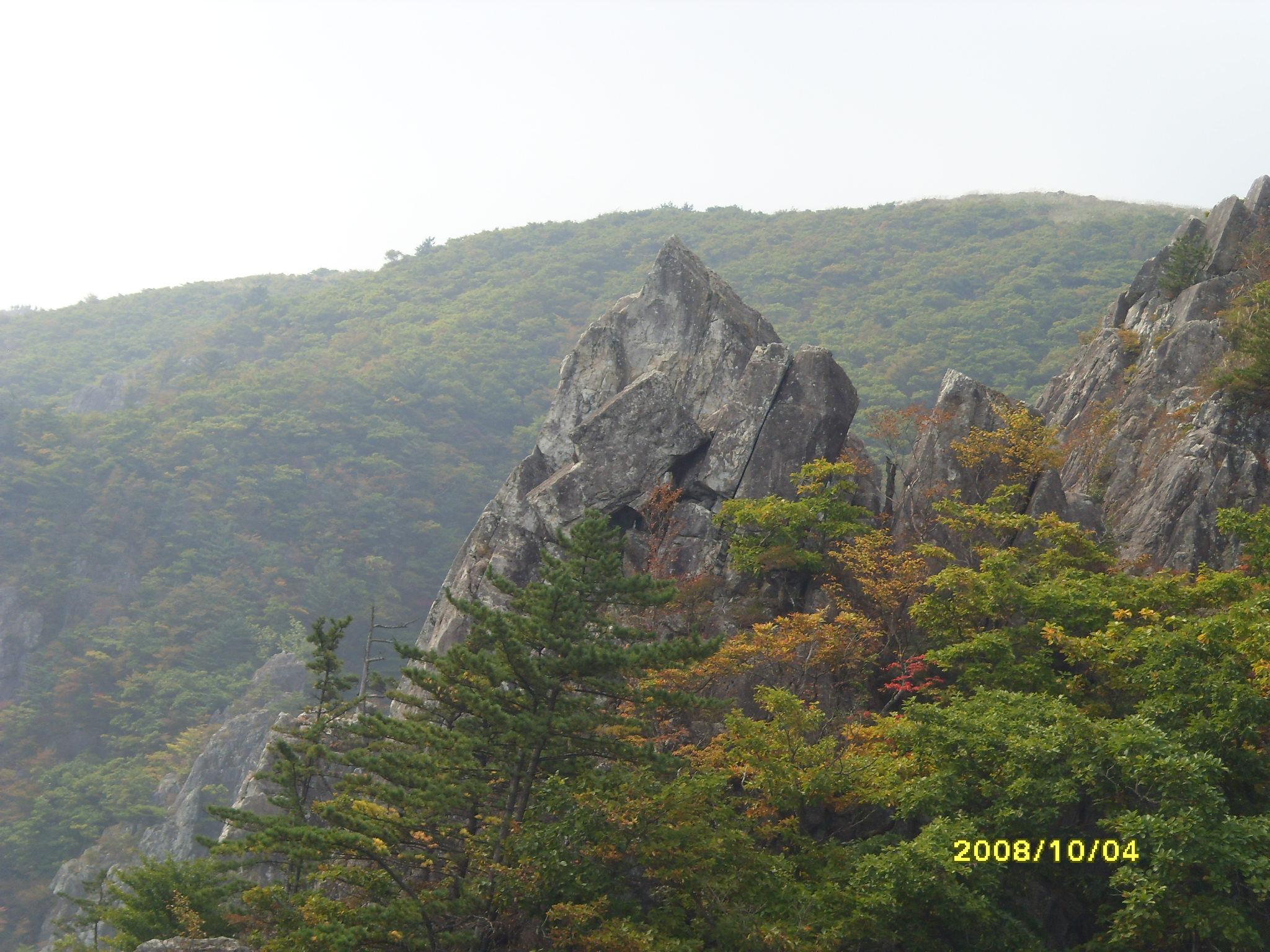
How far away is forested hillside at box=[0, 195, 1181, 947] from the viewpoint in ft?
171

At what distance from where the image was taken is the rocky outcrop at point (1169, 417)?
1941 cm

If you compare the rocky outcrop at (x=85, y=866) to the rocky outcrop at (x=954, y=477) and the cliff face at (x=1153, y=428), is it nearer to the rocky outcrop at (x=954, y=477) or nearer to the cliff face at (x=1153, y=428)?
the rocky outcrop at (x=954, y=477)

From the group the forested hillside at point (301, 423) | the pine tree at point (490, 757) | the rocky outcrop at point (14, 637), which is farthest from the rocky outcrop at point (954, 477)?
the rocky outcrop at point (14, 637)

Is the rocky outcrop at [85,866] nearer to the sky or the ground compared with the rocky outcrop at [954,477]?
nearer to the ground

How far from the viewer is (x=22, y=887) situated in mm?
44031

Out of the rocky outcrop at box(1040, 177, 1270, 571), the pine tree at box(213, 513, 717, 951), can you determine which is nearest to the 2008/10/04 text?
the pine tree at box(213, 513, 717, 951)

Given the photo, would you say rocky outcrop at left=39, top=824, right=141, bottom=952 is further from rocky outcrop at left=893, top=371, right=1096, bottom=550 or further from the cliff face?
the cliff face

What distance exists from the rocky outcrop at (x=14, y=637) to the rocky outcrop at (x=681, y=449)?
40.7m

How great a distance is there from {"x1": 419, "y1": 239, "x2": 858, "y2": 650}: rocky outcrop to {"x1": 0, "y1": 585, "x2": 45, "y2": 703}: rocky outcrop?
4070 cm

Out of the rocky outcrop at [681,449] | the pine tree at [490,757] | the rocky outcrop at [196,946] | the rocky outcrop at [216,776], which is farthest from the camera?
the rocky outcrop at [216,776]

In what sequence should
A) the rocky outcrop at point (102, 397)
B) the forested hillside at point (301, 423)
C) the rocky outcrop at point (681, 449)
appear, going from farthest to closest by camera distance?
the rocky outcrop at point (102, 397) → the forested hillside at point (301, 423) → the rocky outcrop at point (681, 449)

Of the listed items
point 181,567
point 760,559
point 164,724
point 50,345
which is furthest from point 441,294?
point 760,559

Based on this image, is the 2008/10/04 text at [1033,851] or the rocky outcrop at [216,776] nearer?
the 2008/10/04 text at [1033,851]

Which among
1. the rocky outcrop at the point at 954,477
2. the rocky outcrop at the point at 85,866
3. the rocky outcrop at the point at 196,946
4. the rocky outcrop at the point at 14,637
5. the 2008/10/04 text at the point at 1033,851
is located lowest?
the rocky outcrop at the point at 85,866
